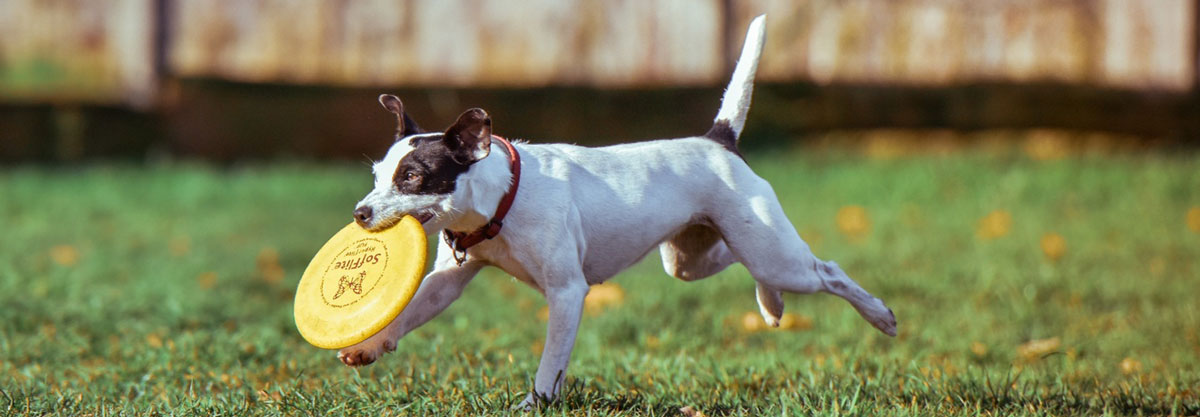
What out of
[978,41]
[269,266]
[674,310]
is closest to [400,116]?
[674,310]

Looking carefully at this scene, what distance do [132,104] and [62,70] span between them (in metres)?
0.56

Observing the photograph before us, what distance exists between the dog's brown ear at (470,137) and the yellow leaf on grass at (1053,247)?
14.8 ft

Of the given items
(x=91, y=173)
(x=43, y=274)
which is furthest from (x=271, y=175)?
(x=43, y=274)

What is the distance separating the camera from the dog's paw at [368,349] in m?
3.58

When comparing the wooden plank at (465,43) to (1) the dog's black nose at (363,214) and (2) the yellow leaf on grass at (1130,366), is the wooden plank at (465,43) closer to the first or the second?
(2) the yellow leaf on grass at (1130,366)

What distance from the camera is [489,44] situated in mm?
9703

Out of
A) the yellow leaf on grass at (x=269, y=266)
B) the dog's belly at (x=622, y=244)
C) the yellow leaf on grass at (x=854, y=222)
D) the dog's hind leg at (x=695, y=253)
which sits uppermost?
the dog's belly at (x=622, y=244)

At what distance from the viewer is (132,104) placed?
994cm

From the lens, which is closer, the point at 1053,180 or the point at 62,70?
the point at 1053,180

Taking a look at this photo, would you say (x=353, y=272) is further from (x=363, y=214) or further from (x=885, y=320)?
(x=885, y=320)

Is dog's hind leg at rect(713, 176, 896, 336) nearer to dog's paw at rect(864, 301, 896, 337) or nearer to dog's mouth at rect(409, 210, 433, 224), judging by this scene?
dog's paw at rect(864, 301, 896, 337)

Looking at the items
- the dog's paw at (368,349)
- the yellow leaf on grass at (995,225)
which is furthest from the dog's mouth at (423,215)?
the yellow leaf on grass at (995,225)

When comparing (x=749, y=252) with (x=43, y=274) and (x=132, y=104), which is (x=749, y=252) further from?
(x=132, y=104)

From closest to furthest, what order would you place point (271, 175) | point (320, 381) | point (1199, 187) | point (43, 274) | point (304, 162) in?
1. point (320, 381)
2. point (43, 274)
3. point (1199, 187)
4. point (271, 175)
5. point (304, 162)
